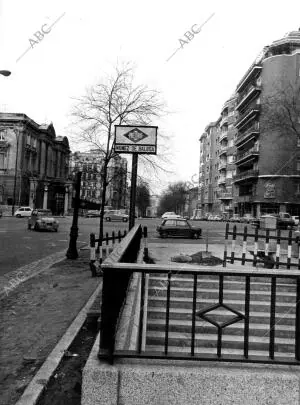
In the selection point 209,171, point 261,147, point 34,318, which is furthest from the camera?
point 209,171

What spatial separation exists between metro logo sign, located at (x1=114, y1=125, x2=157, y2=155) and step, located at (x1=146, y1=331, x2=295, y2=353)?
3.49m

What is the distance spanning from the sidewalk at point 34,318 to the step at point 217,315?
140 centimetres

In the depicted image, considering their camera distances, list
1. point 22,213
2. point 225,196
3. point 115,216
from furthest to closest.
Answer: point 225,196 → point 115,216 → point 22,213

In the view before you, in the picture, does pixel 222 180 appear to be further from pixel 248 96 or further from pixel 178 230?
pixel 178 230

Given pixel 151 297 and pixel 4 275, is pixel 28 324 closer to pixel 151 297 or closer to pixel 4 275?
pixel 151 297

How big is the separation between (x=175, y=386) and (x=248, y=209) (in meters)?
67.7

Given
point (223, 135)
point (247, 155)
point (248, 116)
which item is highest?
point (223, 135)

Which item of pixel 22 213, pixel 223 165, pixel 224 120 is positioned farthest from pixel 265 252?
pixel 224 120

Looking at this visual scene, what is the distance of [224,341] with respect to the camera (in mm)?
5824

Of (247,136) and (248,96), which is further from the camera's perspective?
(247,136)

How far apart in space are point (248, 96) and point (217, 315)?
211 feet

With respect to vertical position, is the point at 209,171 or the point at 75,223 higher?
the point at 209,171

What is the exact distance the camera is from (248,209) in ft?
226

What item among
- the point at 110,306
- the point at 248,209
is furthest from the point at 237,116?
the point at 110,306
